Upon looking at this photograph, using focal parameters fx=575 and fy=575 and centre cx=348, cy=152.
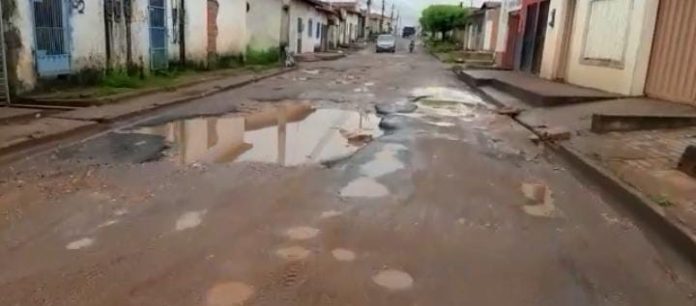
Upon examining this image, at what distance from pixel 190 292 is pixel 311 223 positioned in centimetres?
150

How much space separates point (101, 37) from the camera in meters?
13.8

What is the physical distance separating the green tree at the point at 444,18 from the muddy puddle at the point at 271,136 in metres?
48.5

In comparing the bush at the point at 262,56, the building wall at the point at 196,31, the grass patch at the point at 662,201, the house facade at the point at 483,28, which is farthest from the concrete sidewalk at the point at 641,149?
the house facade at the point at 483,28

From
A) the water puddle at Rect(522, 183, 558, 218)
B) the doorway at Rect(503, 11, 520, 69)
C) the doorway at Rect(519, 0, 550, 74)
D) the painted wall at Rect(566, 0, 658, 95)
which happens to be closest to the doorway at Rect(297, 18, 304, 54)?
the doorway at Rect(503, 11, 520, 69)

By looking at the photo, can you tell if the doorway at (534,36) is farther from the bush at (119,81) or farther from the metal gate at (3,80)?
the metal gate at (3,80)

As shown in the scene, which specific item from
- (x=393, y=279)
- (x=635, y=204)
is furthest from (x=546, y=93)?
(x=393, y=279)

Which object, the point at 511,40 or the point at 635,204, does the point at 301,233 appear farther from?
the point at 511,40

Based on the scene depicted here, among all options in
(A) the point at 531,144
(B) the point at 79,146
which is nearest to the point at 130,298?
(B) the point at 79,146

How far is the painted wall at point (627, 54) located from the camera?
11.9 meters

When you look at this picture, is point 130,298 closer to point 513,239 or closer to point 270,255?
point 270,255

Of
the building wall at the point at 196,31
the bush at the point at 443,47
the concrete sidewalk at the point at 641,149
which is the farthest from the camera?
the bush at the point at 443,47

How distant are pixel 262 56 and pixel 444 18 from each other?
36.8m

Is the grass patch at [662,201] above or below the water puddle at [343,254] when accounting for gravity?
above

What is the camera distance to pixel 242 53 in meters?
24.1
